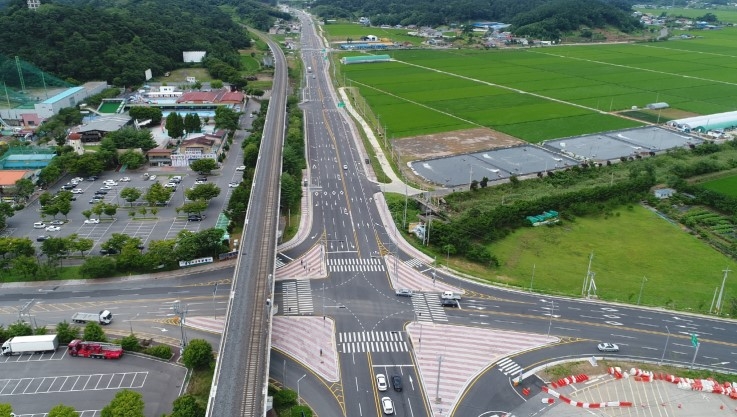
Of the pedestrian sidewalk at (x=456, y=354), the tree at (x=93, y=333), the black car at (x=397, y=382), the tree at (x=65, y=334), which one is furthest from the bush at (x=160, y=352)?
the pedestrian sidewalk at (x=456, y=354)

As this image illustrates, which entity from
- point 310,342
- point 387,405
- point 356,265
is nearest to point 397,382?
point 387,405

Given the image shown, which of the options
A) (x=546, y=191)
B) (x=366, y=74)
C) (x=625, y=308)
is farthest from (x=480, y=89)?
(x=625, y=308)

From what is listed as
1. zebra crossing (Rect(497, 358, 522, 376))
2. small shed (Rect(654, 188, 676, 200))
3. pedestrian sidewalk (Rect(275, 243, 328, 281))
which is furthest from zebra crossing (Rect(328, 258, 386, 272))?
small shed (Rect(654, 188, 676, 200))

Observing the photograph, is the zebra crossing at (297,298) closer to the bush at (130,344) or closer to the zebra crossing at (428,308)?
the zebra crossing at (428,308)

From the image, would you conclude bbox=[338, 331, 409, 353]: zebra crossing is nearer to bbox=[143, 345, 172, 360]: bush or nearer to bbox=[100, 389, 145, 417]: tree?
bbox=[143, 345, 172, 360]: bush

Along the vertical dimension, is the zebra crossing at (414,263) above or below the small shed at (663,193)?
below

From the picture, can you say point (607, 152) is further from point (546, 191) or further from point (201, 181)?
point (201, 181)
